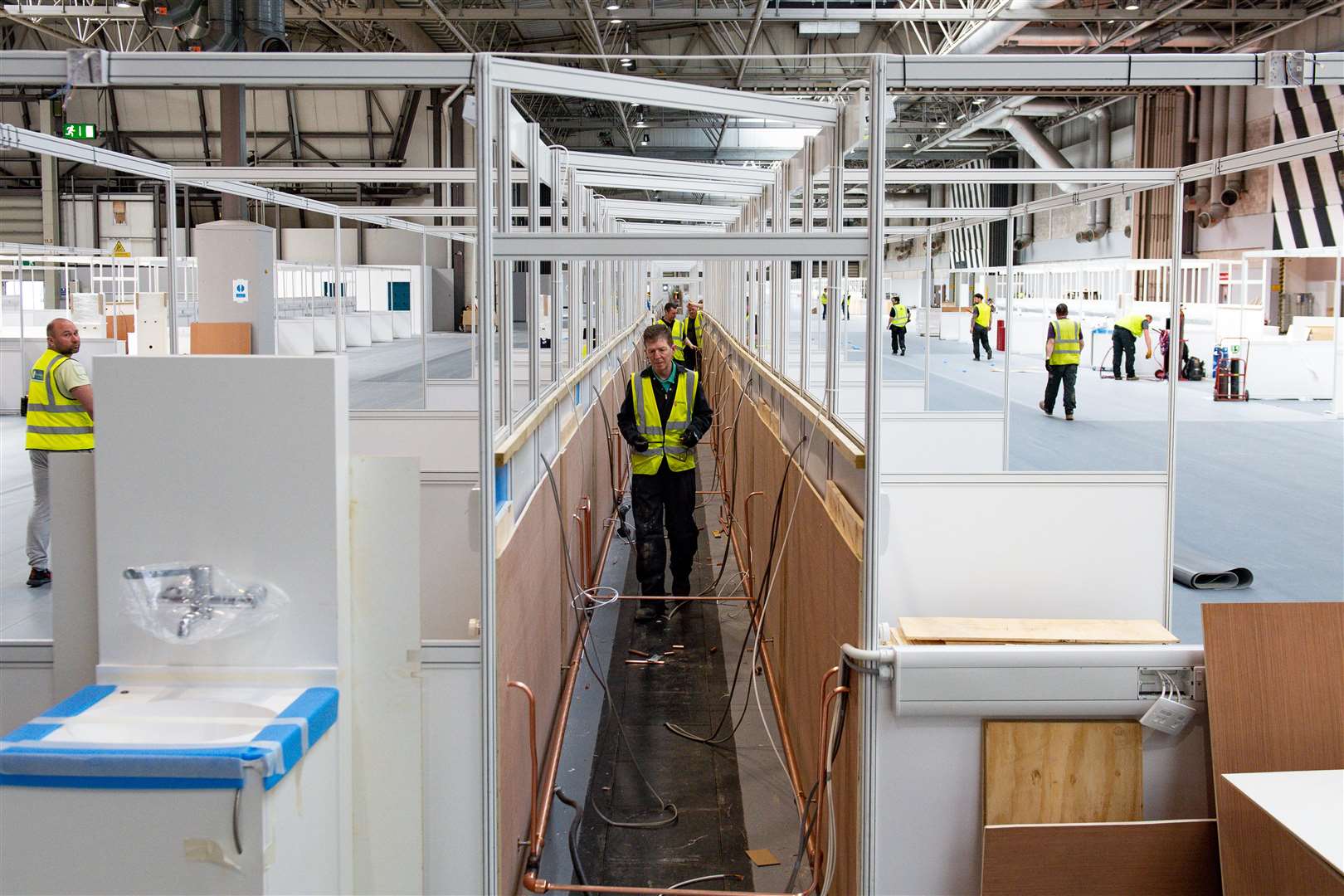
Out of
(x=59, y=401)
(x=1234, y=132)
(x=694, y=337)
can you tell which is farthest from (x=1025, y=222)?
(x=59, y=401)

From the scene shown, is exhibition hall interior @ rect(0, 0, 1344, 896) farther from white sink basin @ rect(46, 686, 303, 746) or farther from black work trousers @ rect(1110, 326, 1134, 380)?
black work trousers @ rect(1110, 326, 1134, 380)

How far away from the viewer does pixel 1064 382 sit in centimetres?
1513

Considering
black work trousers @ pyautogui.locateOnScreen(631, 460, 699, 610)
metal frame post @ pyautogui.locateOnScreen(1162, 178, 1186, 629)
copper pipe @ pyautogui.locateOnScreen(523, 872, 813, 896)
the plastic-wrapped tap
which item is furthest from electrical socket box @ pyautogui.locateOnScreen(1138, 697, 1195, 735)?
black work trousers @ pyautogui.locateOnScreen(631, 460, 699, 610)

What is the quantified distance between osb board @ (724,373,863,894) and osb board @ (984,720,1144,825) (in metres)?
0.34

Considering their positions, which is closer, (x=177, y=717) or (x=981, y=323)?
(x=177, y=717)

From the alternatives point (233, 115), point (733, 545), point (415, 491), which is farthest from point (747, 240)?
point (233, 115)

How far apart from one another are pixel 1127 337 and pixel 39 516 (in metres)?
17.8

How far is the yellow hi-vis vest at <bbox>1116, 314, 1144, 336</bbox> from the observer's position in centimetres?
1983

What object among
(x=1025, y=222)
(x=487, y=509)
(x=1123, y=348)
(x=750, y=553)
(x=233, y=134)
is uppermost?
(x=1025, y=222)

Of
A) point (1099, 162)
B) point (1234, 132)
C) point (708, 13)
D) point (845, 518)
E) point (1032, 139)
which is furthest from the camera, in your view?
point (1099, 162)

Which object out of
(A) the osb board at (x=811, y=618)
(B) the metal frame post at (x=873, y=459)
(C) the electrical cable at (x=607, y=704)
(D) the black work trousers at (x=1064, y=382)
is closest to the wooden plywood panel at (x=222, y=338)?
(C) the electrical cable at (x=607, y=704)

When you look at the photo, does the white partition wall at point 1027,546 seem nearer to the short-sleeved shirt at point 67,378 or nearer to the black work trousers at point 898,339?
the short-sleeved shirt at point 67,378

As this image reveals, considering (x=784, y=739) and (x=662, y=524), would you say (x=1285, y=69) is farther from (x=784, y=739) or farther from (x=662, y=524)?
(x=662, y=524)

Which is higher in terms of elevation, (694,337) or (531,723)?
(694,337)
